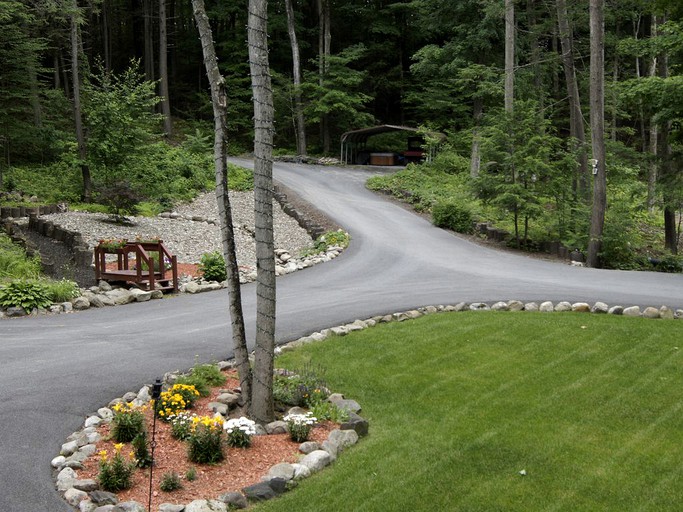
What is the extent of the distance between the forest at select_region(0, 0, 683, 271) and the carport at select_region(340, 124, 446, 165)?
34.7 inches

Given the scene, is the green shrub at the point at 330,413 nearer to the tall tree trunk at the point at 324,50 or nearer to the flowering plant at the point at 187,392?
the flowering plant at the point at 187,392

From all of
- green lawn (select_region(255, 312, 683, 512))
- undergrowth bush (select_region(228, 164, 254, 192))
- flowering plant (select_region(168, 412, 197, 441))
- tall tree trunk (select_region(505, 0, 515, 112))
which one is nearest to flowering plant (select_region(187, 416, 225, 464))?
flowering plant (select_region(168, 412, 197, 441))

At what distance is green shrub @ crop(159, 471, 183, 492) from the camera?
5145 millimetres

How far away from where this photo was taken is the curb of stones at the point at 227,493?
486 cm

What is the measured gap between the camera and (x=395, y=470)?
5.54m

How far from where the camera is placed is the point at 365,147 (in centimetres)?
3919

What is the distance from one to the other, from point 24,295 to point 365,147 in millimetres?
29502

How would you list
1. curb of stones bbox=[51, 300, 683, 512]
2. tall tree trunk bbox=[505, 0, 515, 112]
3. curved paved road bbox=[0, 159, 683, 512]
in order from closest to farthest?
curb of stones bbox=[51, 300, 683, 512], curved paved road bbox=[0, 159, 683, 512], tall tree trunk bbox=[505, 0, 515, 112]

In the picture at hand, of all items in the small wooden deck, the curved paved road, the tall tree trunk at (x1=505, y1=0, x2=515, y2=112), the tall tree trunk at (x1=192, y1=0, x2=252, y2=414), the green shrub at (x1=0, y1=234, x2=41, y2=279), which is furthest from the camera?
the tall tree trunk at (x1=505, y1=0, x2=515, y2=112)

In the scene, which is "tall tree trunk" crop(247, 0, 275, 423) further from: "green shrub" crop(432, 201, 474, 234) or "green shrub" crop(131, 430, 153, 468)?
"green shrub" crop(432, 201, 474, 234)

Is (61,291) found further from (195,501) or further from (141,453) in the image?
(195,501)

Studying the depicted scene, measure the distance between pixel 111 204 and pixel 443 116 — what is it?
21.9 m

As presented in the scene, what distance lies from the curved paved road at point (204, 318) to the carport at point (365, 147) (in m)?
17.3

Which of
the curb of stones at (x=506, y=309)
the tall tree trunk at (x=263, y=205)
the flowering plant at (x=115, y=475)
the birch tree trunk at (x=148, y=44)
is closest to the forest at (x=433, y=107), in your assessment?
the birch tree trunk at (x=148, y=44)
